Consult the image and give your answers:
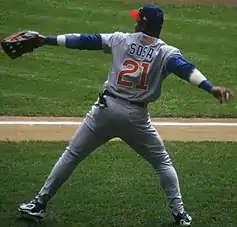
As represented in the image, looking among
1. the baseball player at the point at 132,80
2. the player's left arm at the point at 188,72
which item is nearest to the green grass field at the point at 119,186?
the baseball player at the point at 132,80

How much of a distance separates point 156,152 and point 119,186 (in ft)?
4.28

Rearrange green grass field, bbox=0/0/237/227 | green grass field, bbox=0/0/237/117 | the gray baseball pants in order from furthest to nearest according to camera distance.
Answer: green grass field, bbox=0/0/237/117 → green grass field, bbox=0/0/237/227 → the gray baseball pants

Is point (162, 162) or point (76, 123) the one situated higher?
point (162, 162)

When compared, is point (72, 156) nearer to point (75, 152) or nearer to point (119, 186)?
point (75, 152)

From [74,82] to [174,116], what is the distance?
2.55 metres

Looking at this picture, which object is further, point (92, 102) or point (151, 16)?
point (92, 102)

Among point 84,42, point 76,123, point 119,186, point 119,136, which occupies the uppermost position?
point 84,42

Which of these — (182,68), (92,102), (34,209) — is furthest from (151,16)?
(92,102)

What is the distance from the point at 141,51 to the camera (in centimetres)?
582

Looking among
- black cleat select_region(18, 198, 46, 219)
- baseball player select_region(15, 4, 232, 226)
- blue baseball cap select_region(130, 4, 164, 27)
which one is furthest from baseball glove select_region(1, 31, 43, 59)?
black cleat select_region(18, 198, 46, 219)

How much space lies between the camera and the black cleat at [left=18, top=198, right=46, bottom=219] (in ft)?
20.2

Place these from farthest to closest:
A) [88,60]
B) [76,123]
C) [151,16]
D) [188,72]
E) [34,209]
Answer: [88,60], [76,123], [34,209], [151,16], [188,72]

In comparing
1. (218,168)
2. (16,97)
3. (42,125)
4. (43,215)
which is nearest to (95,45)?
(43,215)

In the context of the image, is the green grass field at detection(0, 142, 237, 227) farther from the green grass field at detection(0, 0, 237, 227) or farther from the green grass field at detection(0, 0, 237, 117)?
the green grass field at detection(0, 0, 237, 117)
